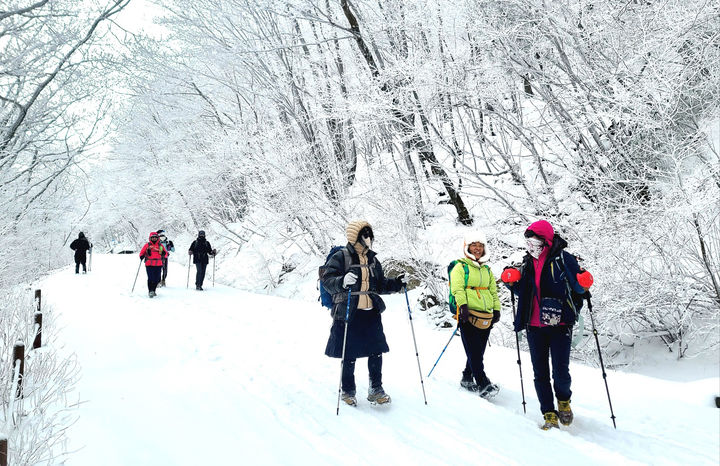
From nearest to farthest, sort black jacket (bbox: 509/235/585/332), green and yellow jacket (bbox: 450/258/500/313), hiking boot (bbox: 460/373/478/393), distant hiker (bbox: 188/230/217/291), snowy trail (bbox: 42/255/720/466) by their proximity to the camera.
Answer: snowy trail (bbox: 42/255/720/466), black jacket (bbox: 509/235/585/332), green and yellow jacket (bbox: 450/258/500/313), hiking boot (bbox: 460/373/478/393), distant hiker (bbox: 188/230/217/291)

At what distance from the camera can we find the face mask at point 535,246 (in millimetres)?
3941

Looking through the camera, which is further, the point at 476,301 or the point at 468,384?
the point at 468,384

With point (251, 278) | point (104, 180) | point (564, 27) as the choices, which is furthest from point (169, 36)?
point (104, 180)

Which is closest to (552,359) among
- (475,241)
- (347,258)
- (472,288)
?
(472,288)

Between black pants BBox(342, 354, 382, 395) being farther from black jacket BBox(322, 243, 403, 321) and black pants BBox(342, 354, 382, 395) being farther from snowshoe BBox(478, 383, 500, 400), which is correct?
snowshoe BBox(478, 383, 500, 400)

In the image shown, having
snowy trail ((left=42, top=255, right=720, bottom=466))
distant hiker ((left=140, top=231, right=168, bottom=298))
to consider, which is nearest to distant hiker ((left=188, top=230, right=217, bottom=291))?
distant hiker ((left=140, top=231, right=168, bottom=298))

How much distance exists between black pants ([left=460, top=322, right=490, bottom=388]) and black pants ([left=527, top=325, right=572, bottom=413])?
0.60 m

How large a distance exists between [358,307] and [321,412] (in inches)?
39.7

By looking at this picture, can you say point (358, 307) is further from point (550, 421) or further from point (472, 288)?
point (550, 421)

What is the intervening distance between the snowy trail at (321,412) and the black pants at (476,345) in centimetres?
26

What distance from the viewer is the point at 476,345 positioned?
457cm

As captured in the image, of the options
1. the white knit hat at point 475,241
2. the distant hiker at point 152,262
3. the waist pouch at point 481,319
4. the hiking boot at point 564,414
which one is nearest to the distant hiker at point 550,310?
the hiking boot at point 564,414

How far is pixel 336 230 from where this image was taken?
1388 centimetres

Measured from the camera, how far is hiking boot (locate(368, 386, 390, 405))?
14.0ft
